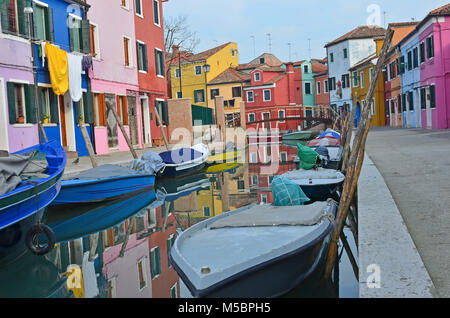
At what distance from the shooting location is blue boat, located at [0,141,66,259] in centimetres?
658

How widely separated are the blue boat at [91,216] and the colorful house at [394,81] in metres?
28.5

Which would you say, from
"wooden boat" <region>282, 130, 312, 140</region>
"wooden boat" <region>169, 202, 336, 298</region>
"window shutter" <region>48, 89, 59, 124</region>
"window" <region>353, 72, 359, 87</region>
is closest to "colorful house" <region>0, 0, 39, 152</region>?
"window shutter" <region>48, 89, 59, 124</region>

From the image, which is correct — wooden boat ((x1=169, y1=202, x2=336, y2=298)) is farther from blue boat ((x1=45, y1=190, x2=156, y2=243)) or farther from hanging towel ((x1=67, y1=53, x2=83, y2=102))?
hanging towel ((x1=67, y1=53, x2=83, y2=102))

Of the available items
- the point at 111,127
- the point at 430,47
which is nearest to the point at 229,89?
the point at 430,47

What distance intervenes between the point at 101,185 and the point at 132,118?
13.5 m

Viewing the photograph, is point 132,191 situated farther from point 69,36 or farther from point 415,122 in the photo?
point 415,122

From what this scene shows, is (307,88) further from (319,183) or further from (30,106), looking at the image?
(319,183)

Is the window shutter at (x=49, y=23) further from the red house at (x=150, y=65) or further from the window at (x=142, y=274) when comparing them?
the window at (x=142, y=274)

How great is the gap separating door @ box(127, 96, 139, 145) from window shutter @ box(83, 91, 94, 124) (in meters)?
4.40

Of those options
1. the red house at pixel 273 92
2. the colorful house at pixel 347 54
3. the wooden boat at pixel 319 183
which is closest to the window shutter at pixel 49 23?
the wooden boat at pixel 319 183

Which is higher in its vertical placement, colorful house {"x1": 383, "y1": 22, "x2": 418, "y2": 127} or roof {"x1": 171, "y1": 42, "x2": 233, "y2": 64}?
roof {"x1": 171, "y1": 42, "x2": 233, "y2": 64}

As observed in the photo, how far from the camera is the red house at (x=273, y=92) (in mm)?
54250
